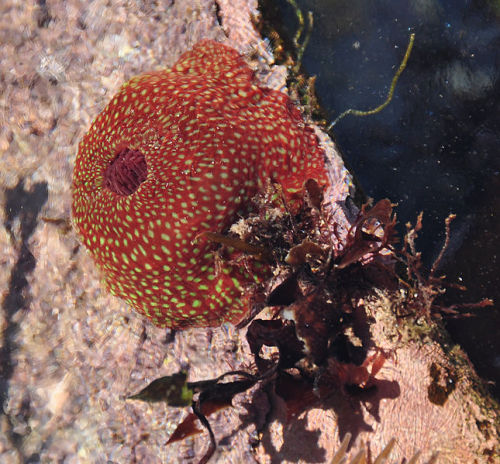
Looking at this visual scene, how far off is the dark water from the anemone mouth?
5.88ft

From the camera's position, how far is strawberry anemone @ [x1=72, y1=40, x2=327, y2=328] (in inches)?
114

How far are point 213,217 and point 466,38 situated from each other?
253 cm

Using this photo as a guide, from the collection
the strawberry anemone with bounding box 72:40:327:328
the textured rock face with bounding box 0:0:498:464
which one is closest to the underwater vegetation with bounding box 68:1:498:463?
the strawberry anemone with bounding box 72:40:327:328

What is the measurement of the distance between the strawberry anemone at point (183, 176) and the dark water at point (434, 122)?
653mm

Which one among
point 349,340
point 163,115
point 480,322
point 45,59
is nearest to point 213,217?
point 163,115

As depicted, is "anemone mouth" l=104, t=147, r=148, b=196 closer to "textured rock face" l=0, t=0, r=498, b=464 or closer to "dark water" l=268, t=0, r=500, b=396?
"textured rock face" l=0, t=0, r=498, b=464

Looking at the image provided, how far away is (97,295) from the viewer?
13.2 feet

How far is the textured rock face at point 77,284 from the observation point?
3.52 metres

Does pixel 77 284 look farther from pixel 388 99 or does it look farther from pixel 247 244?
pixel 388 99

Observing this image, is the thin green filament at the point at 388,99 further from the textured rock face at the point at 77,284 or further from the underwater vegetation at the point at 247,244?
the textured rock face at the point at 77,284

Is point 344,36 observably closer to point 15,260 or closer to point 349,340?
point 349,340

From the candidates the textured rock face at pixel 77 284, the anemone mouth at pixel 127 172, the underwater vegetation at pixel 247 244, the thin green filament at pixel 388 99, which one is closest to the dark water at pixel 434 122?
the thin green filament at pixel 388 99

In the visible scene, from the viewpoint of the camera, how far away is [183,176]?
9.41 feet

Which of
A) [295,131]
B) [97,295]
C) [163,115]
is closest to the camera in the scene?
[163,115]
